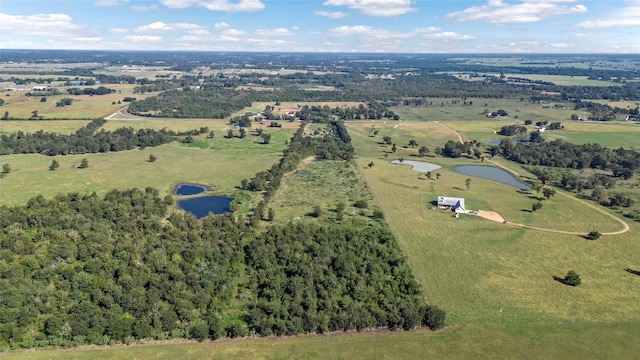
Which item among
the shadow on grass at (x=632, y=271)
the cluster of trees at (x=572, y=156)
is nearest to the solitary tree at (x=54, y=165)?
the shadow on grass at (x=632, y=271)

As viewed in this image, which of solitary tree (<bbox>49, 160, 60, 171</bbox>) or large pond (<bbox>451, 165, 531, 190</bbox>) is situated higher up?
solitary tree (<bbox>49, 160, 60, 171</bbox>)

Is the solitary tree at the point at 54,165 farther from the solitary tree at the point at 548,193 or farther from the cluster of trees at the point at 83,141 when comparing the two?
the solitary tree at the point at 548,193

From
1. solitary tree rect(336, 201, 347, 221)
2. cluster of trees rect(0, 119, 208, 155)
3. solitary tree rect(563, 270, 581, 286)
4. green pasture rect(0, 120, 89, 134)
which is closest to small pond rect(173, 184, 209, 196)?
solitary tree rect(336, 201, 347, 221)

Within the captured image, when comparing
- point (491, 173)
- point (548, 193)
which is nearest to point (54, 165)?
point (491, 173)

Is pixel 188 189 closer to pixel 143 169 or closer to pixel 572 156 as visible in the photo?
pixel 143 169

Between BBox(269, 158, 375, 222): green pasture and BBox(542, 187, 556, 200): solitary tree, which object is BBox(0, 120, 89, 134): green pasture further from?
BBox(542, 187, 556, 200): solitary tree

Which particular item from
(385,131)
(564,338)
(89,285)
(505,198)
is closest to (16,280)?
(89,285)

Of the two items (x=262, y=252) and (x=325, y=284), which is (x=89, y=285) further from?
(x=325, y=284)
